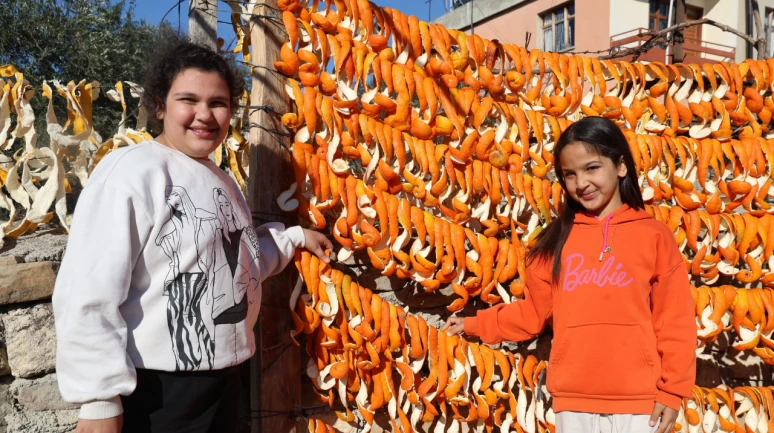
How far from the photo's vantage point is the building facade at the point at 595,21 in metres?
11.4

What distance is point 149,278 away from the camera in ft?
3.90

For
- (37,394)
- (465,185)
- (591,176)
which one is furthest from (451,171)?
(37,394)

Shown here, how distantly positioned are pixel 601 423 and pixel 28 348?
168cm

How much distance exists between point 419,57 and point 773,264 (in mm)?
1551

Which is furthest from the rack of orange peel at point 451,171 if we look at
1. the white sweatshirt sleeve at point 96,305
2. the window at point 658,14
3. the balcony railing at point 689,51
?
the window at point 658,14

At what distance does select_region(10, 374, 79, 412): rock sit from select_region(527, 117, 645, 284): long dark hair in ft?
5.01

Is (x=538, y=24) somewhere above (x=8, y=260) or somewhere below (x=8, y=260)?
above

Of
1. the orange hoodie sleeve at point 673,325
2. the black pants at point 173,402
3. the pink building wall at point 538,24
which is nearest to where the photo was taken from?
the black pants at point 173,402

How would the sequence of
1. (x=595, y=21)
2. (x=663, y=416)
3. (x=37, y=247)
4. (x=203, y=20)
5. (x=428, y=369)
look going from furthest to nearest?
(x=595, y=21), (x=428, y=369), (x=203, y=20), (x=37, y=247), (x=663, y=416)

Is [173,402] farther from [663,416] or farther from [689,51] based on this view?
[689,51]

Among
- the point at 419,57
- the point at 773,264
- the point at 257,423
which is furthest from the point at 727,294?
the point at 257,423

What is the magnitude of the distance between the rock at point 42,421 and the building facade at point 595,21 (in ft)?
34.9

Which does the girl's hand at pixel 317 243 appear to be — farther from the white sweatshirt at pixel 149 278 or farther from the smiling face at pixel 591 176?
the smiling face at pixel 591 176

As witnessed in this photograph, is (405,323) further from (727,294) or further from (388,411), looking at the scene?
(727,294)
